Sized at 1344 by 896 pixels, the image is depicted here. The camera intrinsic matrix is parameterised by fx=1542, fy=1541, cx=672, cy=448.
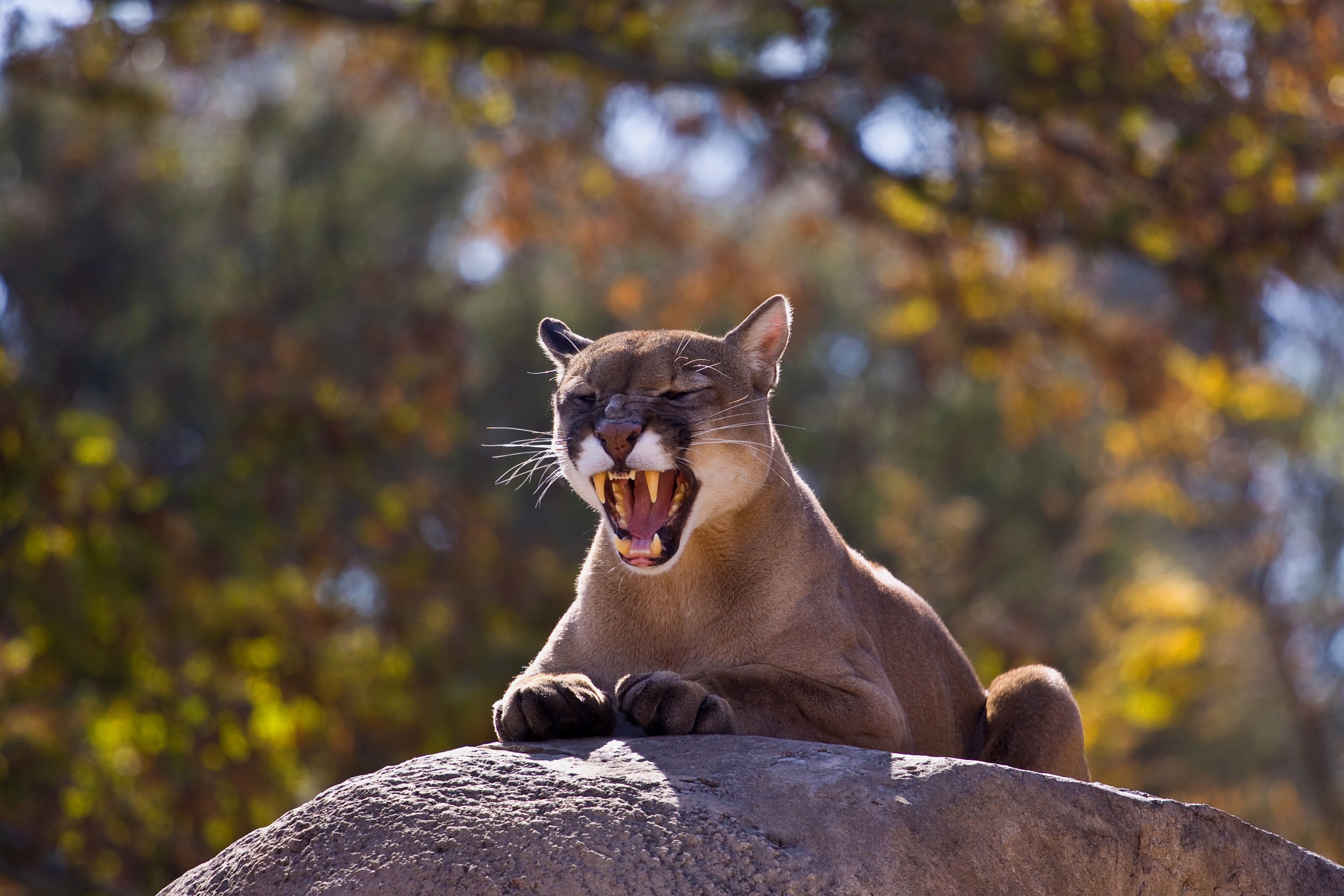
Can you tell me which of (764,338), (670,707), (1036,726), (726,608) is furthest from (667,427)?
(1036,726)

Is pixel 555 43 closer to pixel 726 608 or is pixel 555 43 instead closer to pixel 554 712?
pixel 726 608

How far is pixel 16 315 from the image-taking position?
16.3m

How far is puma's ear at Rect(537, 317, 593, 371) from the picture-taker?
6418 millimetres

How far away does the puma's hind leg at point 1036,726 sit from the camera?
5.78 meters

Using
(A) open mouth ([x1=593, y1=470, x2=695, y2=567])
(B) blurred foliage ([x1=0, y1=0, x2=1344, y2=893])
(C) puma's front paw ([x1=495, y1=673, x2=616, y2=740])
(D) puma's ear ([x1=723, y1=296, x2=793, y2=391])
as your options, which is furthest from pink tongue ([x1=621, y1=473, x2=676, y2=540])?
(B) blurred foliage ([x1=0, y1=0, x2=1344, y2=893])

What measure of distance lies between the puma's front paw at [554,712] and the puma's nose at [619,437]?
817 mm

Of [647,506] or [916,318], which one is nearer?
[647,506]

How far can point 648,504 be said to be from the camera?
543 cm

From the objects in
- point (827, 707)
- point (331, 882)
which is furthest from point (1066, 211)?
point (331, 882)

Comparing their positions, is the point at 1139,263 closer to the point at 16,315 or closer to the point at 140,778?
the point at 140,778

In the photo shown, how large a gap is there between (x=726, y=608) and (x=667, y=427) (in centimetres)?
69

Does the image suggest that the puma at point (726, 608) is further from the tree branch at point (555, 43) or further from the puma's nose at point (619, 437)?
the tree branch at point (555, 43)

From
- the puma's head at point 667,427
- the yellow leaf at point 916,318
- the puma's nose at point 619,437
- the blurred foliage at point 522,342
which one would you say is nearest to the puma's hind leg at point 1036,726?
the puma's head at point 667,427

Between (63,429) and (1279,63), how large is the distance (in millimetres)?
9425
